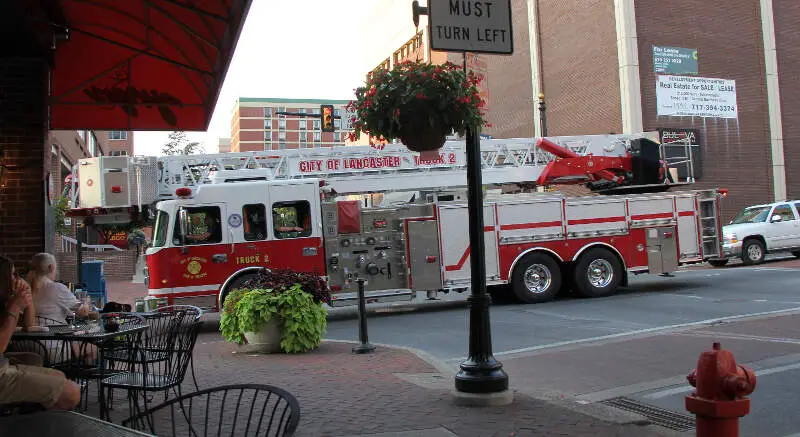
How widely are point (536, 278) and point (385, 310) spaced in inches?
136

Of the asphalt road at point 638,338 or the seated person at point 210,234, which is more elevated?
the seated person at point 210,234

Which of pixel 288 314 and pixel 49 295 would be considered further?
pixel 288 314

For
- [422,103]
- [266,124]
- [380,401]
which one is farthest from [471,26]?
[266,124]

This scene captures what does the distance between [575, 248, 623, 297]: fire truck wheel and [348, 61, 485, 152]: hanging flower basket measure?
10.4 metres

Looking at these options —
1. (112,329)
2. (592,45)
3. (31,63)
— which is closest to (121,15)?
(31,63)

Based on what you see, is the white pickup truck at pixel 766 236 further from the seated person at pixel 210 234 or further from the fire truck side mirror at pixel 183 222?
the fire truck side mirror at pixel 183 222

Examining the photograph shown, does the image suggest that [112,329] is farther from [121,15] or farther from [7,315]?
[121,15]

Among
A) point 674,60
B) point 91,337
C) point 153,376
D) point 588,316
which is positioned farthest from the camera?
point 674,60

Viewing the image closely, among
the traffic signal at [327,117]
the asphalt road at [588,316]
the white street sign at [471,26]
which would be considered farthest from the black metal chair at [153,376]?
the traffic signal at [327,117]

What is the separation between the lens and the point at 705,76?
31953 mm

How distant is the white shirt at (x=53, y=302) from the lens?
20.8ft

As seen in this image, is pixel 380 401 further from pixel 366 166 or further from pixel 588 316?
pixel 366 166

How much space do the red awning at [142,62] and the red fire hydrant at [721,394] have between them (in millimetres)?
4136

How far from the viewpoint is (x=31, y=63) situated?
6.88 meters
